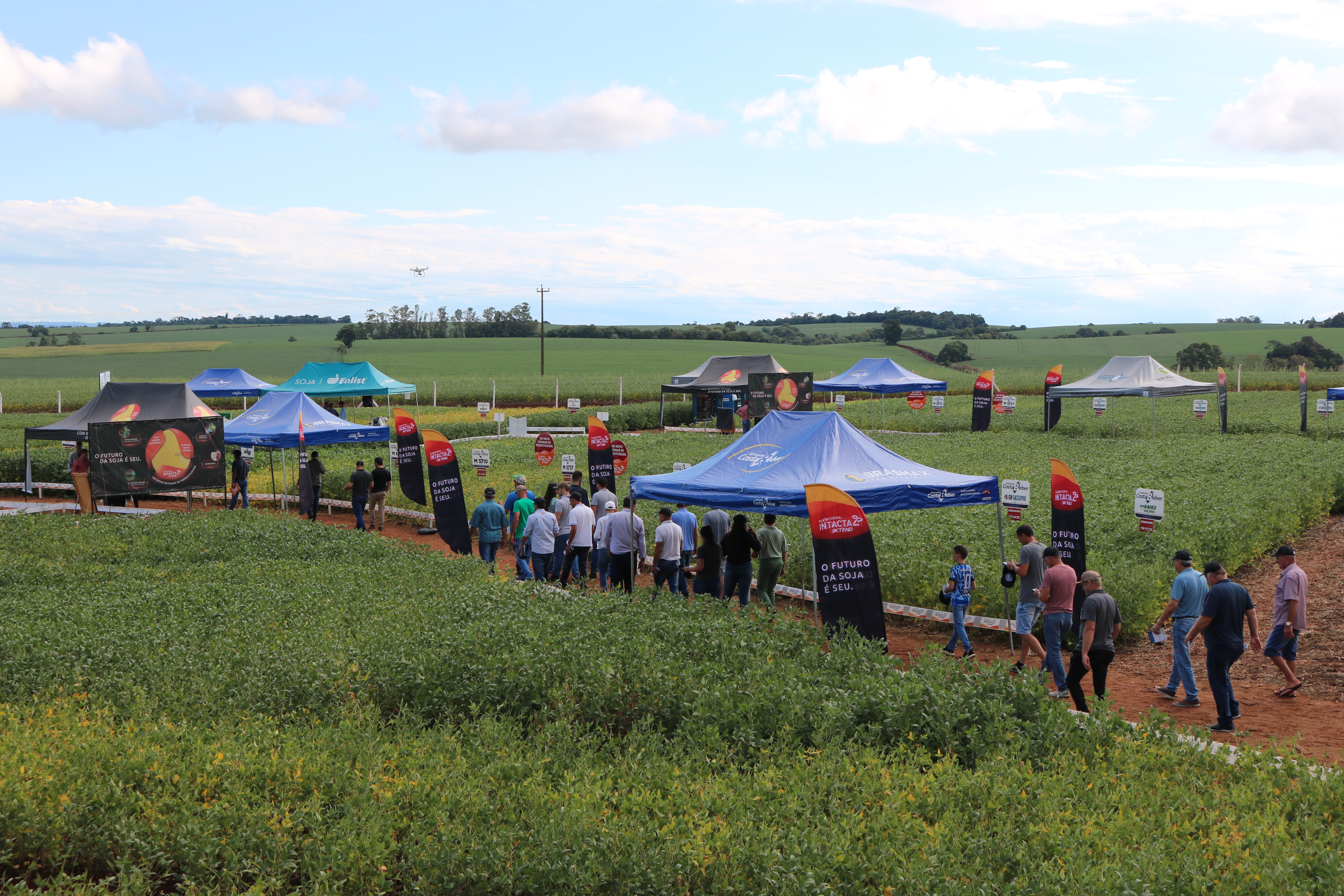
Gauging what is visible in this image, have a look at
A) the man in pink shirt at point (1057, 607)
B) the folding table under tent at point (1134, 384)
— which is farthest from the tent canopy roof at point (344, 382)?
the man in pink shirt at point (1057, 607)

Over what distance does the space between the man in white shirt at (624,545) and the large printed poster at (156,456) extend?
10.1 meters

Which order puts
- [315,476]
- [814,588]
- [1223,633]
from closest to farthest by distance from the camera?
[1223,633], [814,588], [315,476]

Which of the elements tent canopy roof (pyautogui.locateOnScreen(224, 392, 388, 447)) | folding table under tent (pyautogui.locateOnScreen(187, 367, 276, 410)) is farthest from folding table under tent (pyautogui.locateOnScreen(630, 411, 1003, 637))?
folding table under tent (pyautogui.locateOnScreen(187, 367, 276, 410))

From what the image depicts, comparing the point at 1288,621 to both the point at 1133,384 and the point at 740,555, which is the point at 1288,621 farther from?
the point at 1133,384

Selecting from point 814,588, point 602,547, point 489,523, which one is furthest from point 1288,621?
point 489,523

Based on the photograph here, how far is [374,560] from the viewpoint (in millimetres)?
14266

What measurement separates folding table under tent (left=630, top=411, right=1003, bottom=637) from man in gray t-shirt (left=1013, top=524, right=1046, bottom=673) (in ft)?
3.48

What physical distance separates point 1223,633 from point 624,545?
25.6 feet

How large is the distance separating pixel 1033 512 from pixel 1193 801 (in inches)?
509

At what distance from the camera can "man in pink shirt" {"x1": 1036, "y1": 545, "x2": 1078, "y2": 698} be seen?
10109 millimetres

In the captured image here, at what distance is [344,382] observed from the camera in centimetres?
3328

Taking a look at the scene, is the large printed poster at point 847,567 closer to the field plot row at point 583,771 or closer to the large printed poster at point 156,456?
the field plot row at point 583,771

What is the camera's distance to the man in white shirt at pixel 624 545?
14.0m

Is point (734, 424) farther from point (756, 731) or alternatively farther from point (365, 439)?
point (756, 731)
